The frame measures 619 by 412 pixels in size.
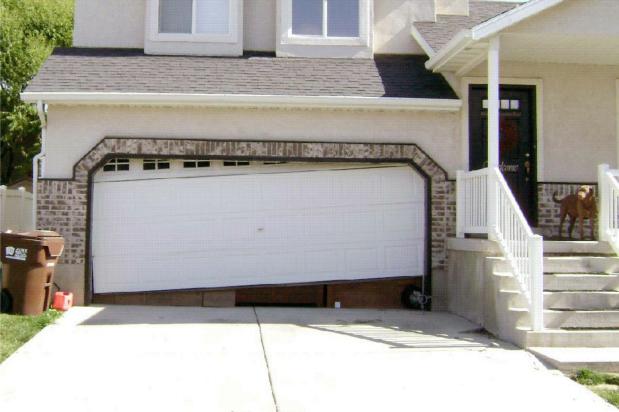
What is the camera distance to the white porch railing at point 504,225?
7.73m

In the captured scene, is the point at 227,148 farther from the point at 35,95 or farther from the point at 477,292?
the point at 477,292

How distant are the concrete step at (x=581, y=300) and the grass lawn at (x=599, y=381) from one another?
1528mm

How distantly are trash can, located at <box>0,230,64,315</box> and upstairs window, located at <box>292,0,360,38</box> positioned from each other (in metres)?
5.62


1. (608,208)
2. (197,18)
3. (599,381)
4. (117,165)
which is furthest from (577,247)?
(197,18)

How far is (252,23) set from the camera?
1191 cm

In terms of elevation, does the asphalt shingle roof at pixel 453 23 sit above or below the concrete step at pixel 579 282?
above

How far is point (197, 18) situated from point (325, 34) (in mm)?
2224

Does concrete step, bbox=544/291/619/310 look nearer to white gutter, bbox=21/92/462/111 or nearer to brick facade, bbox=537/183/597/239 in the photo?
brick facade, bbox=537/183/597/239

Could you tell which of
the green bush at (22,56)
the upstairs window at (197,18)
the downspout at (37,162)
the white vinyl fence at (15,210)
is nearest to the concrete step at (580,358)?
the downspout at (37,162)

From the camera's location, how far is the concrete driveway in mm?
5770

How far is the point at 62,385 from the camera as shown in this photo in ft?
20.0

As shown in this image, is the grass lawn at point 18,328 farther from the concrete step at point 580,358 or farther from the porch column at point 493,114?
the porch column at point 493,114

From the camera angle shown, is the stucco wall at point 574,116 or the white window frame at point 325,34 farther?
the white window frame at point 325,34

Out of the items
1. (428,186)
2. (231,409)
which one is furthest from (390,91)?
(231,409)
